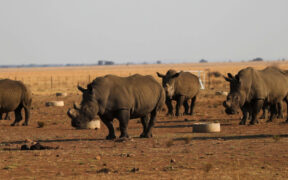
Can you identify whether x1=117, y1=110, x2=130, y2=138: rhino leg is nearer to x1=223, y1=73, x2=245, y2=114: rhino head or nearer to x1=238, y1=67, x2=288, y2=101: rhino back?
x1=223, y1=73, x2=245, y2=114: rhino head

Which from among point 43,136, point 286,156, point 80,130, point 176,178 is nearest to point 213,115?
point 80,130

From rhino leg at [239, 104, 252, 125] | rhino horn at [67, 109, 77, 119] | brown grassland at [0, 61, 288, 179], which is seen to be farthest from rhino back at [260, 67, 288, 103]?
rhino horn at [67, 109, 77, 119]

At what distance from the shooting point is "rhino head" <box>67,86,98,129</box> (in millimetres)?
17500

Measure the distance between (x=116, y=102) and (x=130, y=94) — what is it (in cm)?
62

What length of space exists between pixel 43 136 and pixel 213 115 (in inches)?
468

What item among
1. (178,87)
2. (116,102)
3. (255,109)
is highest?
(178,87)

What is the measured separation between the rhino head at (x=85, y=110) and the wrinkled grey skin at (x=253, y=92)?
293 inches

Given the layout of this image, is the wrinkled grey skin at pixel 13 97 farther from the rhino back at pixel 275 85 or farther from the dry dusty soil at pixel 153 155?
the rhino back at pixel 275 85

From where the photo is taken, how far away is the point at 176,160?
1389 centimetres

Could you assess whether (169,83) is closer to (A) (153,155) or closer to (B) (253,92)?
(B) (253,92)

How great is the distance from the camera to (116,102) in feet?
59.6

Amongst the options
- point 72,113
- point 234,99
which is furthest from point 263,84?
point 72,113

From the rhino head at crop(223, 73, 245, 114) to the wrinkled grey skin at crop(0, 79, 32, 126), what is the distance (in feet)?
30.4

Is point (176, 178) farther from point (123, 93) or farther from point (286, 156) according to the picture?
point (123, 93)
